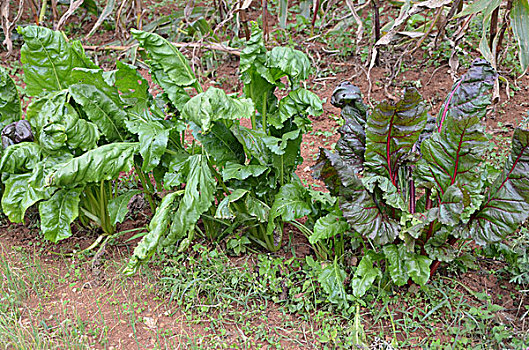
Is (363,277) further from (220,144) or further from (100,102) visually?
(100,102)

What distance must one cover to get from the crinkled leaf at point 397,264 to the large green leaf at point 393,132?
0.41 meters

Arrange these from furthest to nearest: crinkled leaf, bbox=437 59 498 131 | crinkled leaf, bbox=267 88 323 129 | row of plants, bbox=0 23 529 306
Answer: crinkled leaf, bbox=267 88 323 129 → crinkled leaf, bbox=437 59 498 131 → row of plants, bbox=0 23 529 306

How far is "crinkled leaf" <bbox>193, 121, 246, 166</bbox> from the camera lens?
123 inches

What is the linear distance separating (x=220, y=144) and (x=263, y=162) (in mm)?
279

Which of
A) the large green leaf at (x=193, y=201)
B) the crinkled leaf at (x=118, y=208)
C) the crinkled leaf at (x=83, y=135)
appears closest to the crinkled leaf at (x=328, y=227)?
the large green leaf at (x=193, y=201)

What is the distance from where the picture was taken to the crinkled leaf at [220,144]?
312cm

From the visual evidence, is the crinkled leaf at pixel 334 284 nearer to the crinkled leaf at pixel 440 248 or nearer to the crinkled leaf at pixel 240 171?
the crinkled leaf at pixel 440 248

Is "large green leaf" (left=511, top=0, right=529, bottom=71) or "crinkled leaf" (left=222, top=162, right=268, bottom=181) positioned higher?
"large green leaf" (left=511, top=0, right=529, bottom=71)

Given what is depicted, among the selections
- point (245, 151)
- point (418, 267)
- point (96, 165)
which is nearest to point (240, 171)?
point (245, 151)

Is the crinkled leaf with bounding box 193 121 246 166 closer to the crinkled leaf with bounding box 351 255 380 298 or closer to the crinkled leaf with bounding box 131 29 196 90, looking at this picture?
the crinkled leaf with bounding box 131 29 196 90

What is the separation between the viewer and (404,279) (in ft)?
9.23

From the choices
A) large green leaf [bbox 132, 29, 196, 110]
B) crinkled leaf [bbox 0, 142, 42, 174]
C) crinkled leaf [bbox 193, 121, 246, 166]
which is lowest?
crinkled leaf [bbox 0, 142, 42, 174]

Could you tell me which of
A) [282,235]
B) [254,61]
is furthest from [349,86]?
[282,235]

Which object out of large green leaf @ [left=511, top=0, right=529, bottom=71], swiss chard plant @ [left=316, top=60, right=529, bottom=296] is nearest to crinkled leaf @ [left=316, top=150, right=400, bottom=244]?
swiss chard plant @ [left=316, top=60, right=529, bottom=296]
